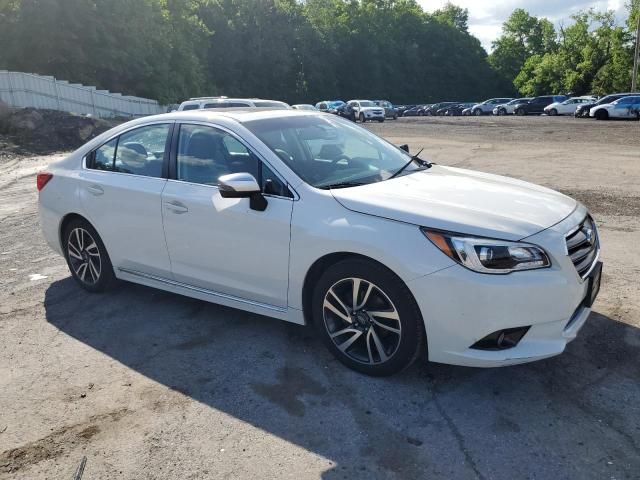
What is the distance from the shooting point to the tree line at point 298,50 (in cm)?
4338

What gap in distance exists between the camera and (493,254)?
3.22 metres

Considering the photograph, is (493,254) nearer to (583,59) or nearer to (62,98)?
(62,98)

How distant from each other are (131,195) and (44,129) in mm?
20281

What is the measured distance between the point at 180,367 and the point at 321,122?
220cm

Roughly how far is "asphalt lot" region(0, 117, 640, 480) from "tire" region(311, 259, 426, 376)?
6.0 inches

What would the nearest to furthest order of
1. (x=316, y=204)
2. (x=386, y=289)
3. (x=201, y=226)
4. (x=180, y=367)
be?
1. (x=386, y=289)
2. (x=316, y=204)
3. (x=180, y=367)
4. (x=201, y=226)

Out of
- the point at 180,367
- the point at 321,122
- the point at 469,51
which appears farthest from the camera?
the point at 469,51

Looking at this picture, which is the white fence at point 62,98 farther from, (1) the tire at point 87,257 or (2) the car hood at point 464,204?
(2) the car hood at point 464,204

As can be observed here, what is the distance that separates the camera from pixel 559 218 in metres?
3.58

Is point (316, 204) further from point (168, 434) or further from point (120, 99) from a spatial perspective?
point (120, 99)

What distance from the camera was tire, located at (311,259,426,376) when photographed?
3438 mm

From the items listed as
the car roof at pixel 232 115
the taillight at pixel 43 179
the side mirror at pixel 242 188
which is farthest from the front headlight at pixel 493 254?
the taillight at pixel 43 179

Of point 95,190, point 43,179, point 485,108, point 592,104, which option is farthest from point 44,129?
point 485,108

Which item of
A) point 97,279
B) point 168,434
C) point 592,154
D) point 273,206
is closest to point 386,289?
point 273,206
